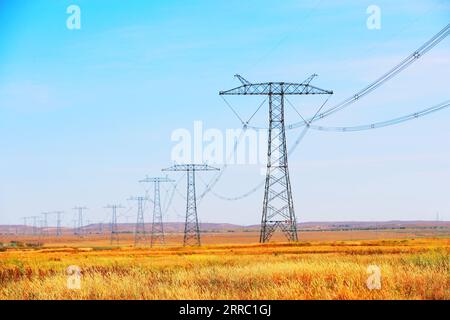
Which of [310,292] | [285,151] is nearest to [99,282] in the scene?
[310,292]

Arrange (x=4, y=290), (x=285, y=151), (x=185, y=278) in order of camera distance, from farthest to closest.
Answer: (x=285, y=151), (x=185, y=278), (x=4, y=290)

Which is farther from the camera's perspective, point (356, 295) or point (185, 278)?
point (185, 278)

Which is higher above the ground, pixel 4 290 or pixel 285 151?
pixel 285 151

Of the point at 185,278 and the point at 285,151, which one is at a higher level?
the point at 285,151
